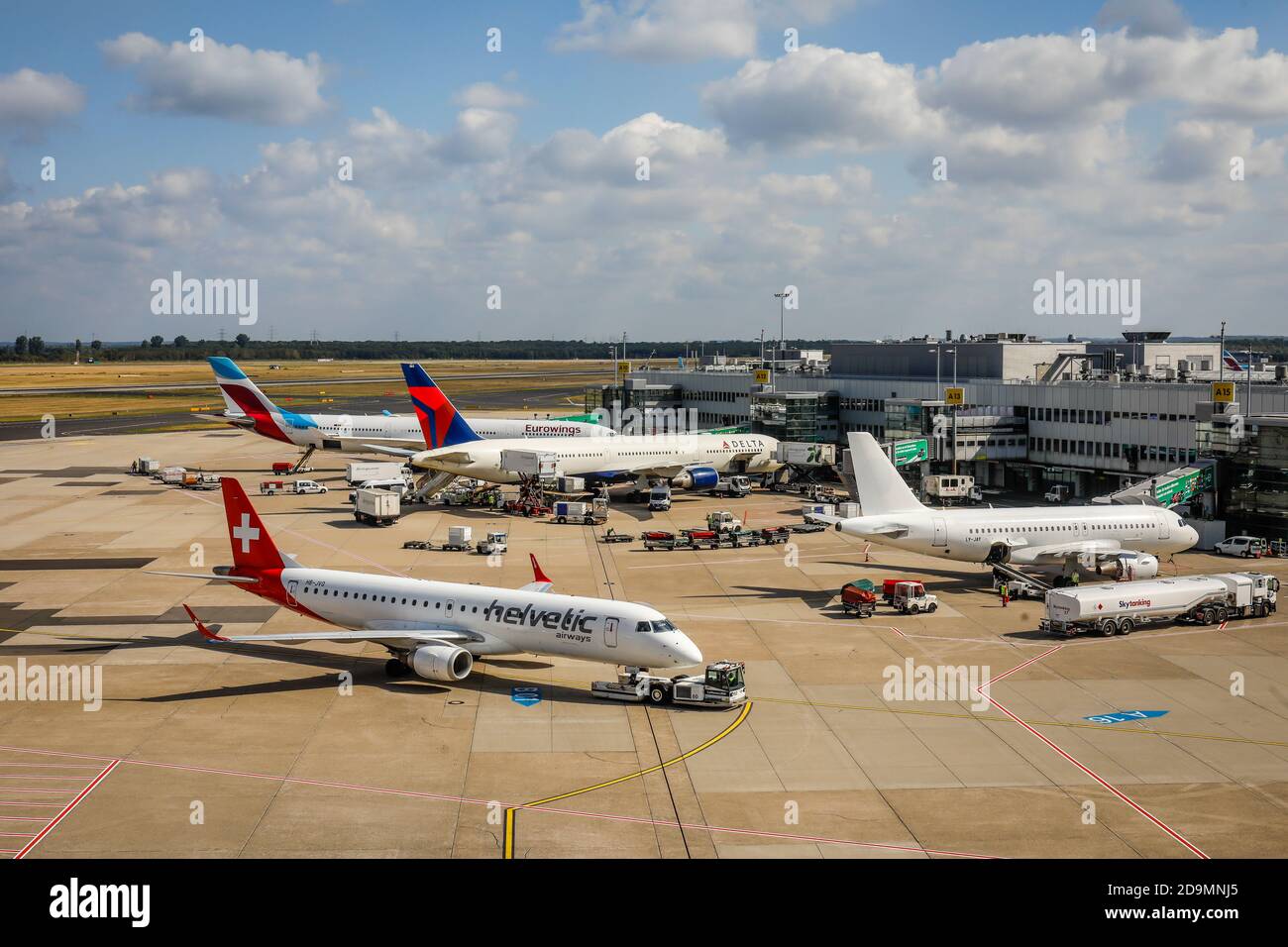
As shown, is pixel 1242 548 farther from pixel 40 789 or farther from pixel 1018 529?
pixel 40 789

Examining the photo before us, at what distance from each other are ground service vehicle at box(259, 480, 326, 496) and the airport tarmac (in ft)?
137

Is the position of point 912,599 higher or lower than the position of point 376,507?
lower

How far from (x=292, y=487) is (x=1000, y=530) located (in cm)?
7279

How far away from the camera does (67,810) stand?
32.9 metres

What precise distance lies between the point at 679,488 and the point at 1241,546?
4944cm

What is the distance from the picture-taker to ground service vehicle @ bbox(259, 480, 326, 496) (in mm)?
109500

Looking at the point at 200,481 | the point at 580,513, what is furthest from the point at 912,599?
the point at 200,481

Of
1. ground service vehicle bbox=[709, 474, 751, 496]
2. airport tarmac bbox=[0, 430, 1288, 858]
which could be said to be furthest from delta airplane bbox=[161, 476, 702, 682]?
ground service vehicle bbox=[709, 474, 751, 496]

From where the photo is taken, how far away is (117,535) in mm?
84438

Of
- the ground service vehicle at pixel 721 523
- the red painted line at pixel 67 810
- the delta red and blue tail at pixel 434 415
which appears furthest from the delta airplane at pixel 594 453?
the red painted line at pixel 67 810

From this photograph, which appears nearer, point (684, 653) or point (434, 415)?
point (684, 653)
